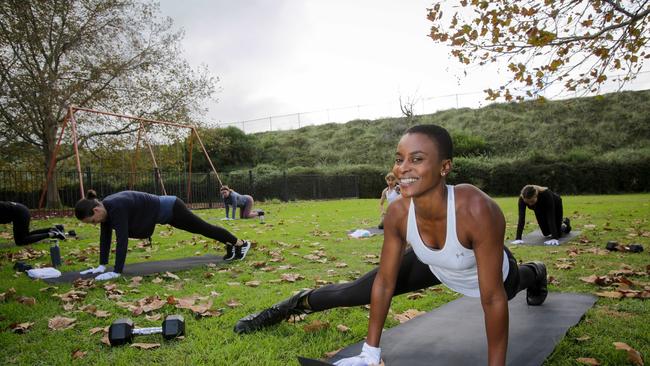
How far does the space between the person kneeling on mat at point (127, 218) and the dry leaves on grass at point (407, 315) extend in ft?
11.1

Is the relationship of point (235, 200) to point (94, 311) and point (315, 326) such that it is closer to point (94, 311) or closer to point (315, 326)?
point (94, 311)

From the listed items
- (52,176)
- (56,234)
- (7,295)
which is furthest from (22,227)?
(52,176)

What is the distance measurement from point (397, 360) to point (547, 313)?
161cm

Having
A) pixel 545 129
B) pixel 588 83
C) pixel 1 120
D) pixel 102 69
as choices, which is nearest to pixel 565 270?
pixel 588 83

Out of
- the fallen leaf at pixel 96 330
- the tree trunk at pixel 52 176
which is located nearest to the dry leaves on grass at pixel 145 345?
the fallen leaf at pixel 96 330

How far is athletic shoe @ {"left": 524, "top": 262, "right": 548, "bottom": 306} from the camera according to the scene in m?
3.60

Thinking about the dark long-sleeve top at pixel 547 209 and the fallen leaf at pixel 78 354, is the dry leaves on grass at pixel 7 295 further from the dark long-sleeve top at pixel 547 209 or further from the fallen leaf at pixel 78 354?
the dark long-sleeve top at pixel 547 209

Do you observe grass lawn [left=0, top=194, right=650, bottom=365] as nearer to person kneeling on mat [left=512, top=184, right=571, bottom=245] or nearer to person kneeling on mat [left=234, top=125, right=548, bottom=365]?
person kneeling on mat [left=512, top=184, right=571, bottom=245]

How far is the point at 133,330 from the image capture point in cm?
325

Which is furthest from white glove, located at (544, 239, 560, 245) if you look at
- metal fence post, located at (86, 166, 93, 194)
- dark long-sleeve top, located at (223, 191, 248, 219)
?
Result: metal fence post, located at (86, 166, 93, 194)

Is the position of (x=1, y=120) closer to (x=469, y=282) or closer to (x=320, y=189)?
(x=320, y=189)

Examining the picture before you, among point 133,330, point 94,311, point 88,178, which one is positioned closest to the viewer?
point 133,330

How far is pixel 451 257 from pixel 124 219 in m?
4.47

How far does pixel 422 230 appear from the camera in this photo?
2.41m
